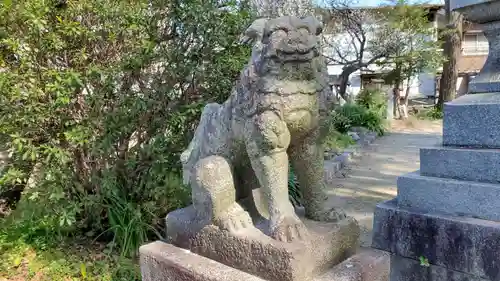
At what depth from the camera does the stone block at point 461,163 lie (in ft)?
5.74

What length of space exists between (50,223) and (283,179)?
8.95 feet

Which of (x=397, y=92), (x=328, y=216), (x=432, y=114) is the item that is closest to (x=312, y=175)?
(x=328, y=216)

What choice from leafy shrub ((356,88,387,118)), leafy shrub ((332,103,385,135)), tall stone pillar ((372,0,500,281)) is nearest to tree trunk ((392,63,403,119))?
leafy shrub ((356,88,387,118))

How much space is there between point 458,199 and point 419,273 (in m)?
0.42

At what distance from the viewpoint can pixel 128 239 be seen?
3342mm

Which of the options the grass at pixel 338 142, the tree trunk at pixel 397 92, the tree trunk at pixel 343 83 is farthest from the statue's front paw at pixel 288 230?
the tree trunk at pixel 397 92

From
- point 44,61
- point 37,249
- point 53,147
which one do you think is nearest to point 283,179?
point 53,147

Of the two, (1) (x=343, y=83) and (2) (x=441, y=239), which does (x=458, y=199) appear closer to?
(2) (x=441, y=239)

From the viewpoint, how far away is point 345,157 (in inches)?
277

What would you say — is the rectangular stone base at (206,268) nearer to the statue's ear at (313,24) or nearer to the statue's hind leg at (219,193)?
the statue's hind leg at (219,193)

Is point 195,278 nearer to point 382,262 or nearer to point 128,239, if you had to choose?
point 382,262

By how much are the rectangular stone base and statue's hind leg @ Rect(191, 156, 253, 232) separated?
0.74ft

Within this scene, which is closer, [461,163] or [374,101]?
[461,163]

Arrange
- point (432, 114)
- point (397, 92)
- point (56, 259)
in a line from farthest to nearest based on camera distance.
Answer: point (432, 114) → point (397, 92) → point (56, 259)
